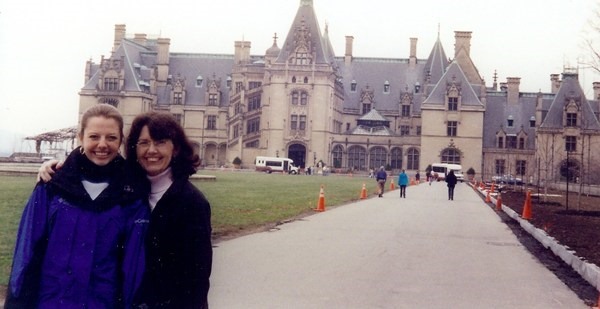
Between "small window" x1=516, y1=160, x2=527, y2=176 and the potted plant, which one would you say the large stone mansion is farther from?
the potted plant

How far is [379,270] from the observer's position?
10.3 meters

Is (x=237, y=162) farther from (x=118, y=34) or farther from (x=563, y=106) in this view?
(x=563, y=106)

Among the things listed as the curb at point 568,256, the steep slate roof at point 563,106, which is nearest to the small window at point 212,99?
the steep slate roof at point 563,106

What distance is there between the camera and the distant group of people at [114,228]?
3.62 metres

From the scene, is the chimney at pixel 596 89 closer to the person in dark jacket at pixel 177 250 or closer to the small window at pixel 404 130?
the small window at pixel 404 130

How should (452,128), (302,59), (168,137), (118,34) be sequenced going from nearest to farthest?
(168,137), (302,59), (452,128), (118,34)

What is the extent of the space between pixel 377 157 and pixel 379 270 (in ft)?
239

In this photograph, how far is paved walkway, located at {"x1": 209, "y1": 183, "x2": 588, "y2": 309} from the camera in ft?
26.5

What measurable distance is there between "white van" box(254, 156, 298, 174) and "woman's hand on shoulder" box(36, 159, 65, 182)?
72219 millimetres

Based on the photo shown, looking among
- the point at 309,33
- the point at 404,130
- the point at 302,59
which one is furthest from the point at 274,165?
the point at 404,130

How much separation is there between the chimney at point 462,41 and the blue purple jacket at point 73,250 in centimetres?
9204

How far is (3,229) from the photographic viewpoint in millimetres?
12992

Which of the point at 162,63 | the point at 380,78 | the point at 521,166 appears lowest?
the point at 521,166

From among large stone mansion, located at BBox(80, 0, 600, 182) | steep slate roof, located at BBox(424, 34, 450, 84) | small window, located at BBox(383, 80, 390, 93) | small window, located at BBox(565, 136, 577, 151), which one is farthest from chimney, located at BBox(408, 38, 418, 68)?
small window, located at BBox(565, 136, 577, 151)
